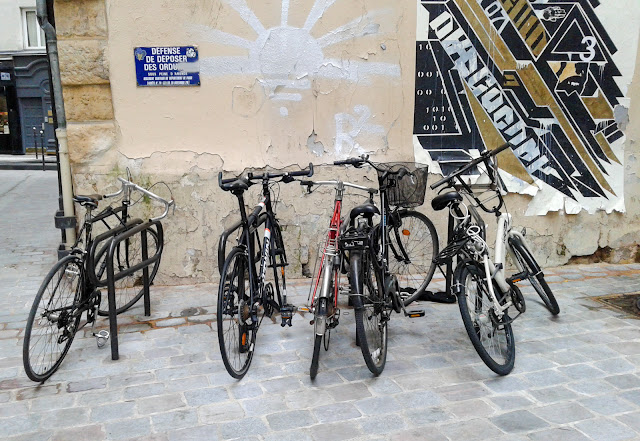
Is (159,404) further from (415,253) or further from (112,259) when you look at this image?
(415,253)

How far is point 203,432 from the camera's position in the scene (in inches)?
120

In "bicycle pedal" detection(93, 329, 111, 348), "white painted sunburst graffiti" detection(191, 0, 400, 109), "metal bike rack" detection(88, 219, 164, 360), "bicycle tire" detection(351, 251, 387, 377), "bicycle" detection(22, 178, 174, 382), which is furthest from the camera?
"white painted sunburst graffiti" detection(191, 0, 400, 109)

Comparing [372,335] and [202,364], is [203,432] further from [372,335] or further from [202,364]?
[372,335]

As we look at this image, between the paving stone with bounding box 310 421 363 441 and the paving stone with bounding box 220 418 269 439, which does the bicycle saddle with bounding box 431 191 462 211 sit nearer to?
the paving stone with bounding box 310 421 363 441

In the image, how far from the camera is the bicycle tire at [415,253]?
4.80 meters

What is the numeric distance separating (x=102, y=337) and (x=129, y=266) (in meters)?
0.98

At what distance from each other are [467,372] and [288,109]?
2900 millimetres

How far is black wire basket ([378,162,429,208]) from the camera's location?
414 cm

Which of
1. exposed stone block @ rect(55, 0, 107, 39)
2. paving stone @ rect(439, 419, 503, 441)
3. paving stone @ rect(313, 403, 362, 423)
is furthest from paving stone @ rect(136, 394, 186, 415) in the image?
exposed stone block @ rect(55, 0, 107, 39)

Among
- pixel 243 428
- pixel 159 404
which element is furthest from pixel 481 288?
pixel 159 404

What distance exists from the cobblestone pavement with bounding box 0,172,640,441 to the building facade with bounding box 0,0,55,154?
740 inches

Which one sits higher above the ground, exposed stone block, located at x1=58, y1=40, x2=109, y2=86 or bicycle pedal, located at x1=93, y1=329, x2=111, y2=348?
exposed stone block, located at x1=58, y1=40, x2=109, y2=86

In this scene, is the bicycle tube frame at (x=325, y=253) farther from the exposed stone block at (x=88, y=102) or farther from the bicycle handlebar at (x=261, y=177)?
the exposed stone block at (x=88, y=102)

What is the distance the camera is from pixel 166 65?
5.20 metres
